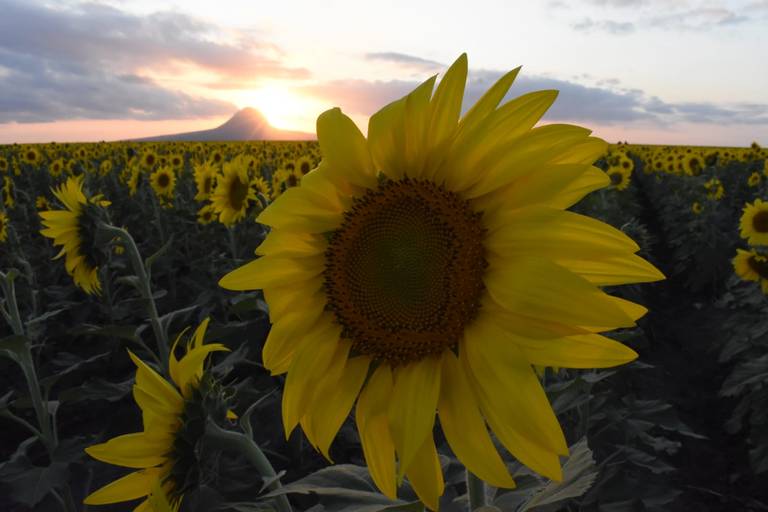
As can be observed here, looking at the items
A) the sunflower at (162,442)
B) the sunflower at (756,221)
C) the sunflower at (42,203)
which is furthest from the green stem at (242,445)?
the sunflower at (42,203)

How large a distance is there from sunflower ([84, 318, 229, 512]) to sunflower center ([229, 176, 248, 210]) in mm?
4875

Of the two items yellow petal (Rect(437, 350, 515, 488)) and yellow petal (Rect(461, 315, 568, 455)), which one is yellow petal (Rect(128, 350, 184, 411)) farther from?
yellow petal (Rect(461, 315, 568, 455))

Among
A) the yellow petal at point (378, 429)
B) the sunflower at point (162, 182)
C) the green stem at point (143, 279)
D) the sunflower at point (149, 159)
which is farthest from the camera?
the sunflower at point (149, 159)

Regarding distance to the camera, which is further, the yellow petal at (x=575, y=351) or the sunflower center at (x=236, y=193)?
the sunflower center at (x=236, y=193)

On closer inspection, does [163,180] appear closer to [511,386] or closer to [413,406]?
[413,406]

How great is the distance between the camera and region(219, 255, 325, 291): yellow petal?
4.24ft

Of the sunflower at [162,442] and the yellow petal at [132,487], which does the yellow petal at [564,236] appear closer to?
the sunflower at [162,442]

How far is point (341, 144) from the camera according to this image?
48.3 inches

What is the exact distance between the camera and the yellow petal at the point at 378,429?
128 cm

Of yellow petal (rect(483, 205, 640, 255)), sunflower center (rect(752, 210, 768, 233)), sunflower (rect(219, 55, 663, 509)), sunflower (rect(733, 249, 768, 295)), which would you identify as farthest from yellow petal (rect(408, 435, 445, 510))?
sunflower center (rect(752, 210, 768, 233))

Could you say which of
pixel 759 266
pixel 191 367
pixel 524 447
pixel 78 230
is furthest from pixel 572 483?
pixel 759 266

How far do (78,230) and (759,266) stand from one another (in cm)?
595

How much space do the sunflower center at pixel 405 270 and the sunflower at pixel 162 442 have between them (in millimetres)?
452

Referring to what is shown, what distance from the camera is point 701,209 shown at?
12.5m
